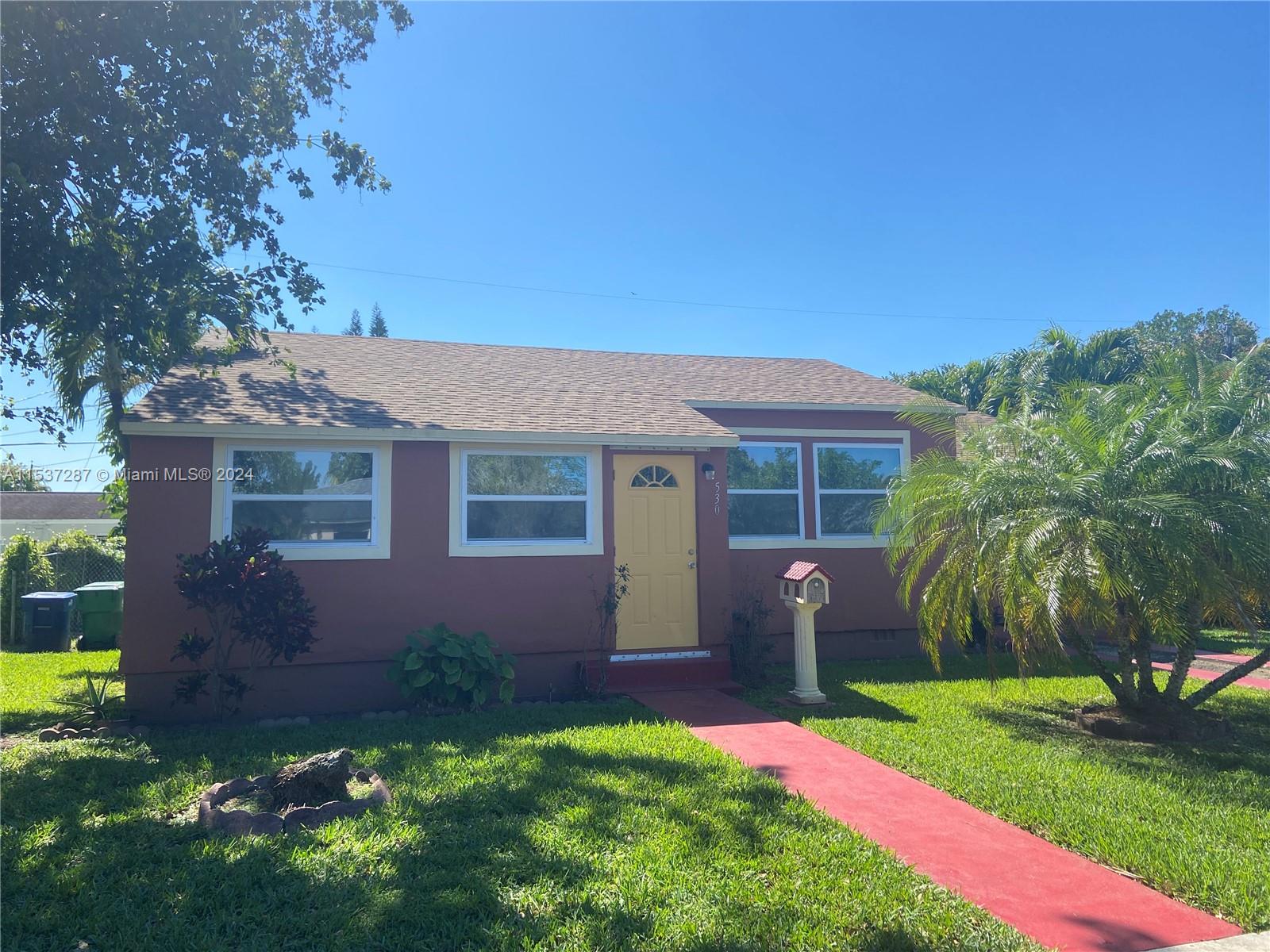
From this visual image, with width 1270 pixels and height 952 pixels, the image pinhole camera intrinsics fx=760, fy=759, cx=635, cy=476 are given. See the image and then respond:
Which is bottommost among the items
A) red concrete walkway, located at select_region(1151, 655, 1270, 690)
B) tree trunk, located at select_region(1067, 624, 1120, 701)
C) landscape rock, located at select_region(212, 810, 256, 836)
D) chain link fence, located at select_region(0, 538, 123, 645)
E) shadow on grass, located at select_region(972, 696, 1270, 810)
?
red concrete walkway, located at select_region(1151, 655, 1270, 690)

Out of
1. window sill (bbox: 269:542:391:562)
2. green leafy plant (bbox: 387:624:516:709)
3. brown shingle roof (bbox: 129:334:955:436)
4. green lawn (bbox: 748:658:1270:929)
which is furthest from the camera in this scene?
brown shingle roof (bbox: 129:334:955:436)

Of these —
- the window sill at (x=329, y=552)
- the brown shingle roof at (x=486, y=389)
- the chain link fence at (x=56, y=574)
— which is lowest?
the chain link fence at (x=56, y=574)

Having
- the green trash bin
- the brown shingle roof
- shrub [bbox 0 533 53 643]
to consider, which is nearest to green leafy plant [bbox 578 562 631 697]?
the brown shingle roof

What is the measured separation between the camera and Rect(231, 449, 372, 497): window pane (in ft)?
28.0

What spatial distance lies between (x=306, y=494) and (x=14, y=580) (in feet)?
30.7

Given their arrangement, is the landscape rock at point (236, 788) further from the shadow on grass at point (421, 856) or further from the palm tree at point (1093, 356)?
the palm tree at point (1093, 356)

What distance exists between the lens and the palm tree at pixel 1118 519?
6.32 meters

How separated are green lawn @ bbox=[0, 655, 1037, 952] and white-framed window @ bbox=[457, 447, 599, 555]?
135 inches

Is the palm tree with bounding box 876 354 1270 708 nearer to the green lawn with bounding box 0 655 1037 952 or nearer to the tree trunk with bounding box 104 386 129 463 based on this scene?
the green lawn with bounding box 0 655 1037 952

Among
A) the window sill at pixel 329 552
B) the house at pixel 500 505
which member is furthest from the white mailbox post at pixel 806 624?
the window sill at pixel 329 552

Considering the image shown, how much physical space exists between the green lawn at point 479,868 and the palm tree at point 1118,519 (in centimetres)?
324

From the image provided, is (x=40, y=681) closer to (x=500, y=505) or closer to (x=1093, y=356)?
(x=500, y=505)

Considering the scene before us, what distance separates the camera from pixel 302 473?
342 inches

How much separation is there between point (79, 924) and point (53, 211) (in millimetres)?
7149
